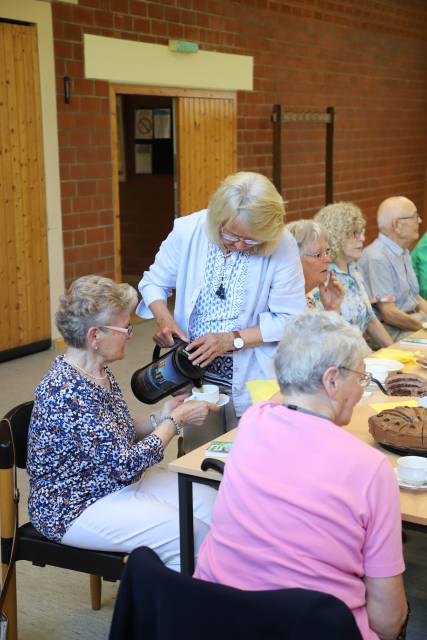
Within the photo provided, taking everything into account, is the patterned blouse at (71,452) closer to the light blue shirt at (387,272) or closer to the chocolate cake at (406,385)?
the chocolate cake at (406,385)

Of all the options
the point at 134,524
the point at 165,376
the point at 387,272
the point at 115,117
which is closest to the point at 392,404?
the point at 165,376

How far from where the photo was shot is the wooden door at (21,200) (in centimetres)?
599

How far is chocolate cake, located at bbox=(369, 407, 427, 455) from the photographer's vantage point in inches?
90.7

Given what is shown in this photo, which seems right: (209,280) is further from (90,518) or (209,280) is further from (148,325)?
Result: (148,325)

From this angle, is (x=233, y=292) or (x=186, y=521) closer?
(x=186, y=521)

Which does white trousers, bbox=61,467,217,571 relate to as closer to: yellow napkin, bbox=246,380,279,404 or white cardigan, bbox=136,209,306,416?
yellow napkin, bbox=246,380,279,404

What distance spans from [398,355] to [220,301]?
94 cm

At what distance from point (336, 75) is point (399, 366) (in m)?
7.87

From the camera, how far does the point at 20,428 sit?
241 centimetres

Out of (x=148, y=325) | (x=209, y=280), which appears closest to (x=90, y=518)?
(x=209, y=280)

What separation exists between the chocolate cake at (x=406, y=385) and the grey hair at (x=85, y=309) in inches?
43.9

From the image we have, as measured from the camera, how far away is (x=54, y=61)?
636 cm

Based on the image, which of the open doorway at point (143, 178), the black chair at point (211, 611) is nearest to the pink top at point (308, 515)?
the black chair at point (211, 611)

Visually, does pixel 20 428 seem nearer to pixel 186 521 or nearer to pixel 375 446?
pixel 186 521
